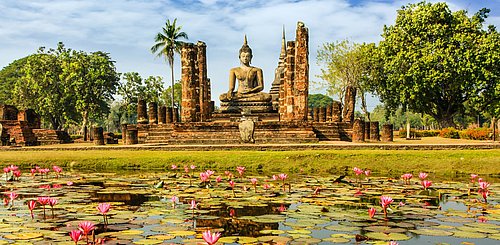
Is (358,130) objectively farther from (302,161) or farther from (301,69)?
(302,161)

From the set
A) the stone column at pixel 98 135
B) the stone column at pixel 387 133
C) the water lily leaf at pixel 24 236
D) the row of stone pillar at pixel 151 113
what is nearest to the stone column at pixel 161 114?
the row of stone pillar at pixel 151 113

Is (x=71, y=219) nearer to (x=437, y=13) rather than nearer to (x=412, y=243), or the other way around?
(x=412, y=243)

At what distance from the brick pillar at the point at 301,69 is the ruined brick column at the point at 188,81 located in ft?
18.2

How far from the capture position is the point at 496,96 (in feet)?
113

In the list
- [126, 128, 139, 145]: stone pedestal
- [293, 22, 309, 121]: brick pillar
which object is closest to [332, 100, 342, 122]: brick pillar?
[293, 22, 309, 121]: brick pillar

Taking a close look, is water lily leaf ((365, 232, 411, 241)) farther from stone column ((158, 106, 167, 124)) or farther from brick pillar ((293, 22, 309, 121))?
stone column ((158, 106, 167, 124))

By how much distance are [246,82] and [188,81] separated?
6362 millimetres

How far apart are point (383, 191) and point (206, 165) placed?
651 centimetres

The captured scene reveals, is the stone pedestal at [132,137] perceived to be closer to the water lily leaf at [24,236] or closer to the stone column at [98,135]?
the stone column at [98,135]

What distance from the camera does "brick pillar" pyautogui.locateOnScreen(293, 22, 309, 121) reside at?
25.1 meters

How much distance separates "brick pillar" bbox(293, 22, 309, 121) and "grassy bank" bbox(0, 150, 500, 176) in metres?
10.7

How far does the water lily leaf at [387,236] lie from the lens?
196 inches

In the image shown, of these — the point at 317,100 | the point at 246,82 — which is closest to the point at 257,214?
the point at 246,82

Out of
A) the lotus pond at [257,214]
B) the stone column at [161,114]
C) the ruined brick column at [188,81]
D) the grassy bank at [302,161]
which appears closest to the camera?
the lotus pond at [257,214]
